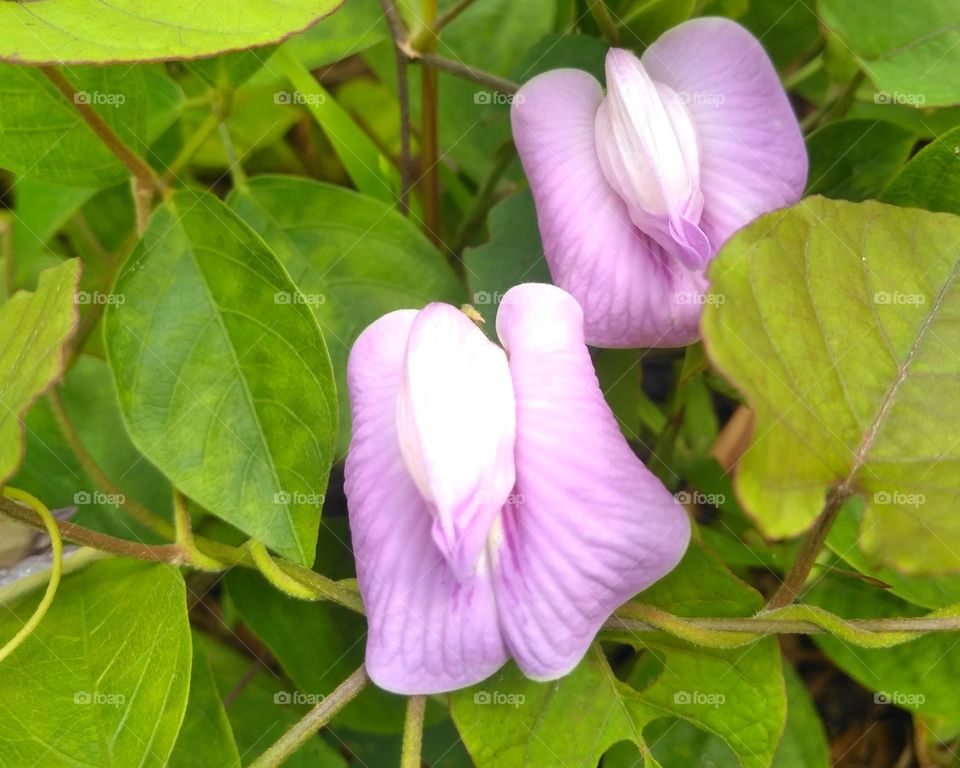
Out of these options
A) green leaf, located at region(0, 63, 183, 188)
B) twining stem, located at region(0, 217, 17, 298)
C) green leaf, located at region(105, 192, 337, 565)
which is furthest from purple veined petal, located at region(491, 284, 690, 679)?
twining stem, located at region(0, 217, 17, 298)

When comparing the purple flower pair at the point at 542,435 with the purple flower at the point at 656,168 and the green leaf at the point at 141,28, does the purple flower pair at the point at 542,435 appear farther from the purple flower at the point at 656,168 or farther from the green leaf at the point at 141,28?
the green leaf at the point at 141,28

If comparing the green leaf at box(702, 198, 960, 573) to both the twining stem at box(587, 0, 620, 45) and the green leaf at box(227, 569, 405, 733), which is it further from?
the green leaf at box(227, 569, 405, 733)

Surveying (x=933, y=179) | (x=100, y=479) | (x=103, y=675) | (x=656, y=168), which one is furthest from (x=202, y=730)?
(x=933, y=179)

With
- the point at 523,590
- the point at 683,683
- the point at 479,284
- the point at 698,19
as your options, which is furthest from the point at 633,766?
the point at 698,19

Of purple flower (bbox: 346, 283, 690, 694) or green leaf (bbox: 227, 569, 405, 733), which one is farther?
green leaf (bbox: 227, 569, 405, 733)

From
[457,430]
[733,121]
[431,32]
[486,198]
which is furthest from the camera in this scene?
[486,198]

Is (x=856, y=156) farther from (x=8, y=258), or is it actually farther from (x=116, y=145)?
(x=8, y=258)
